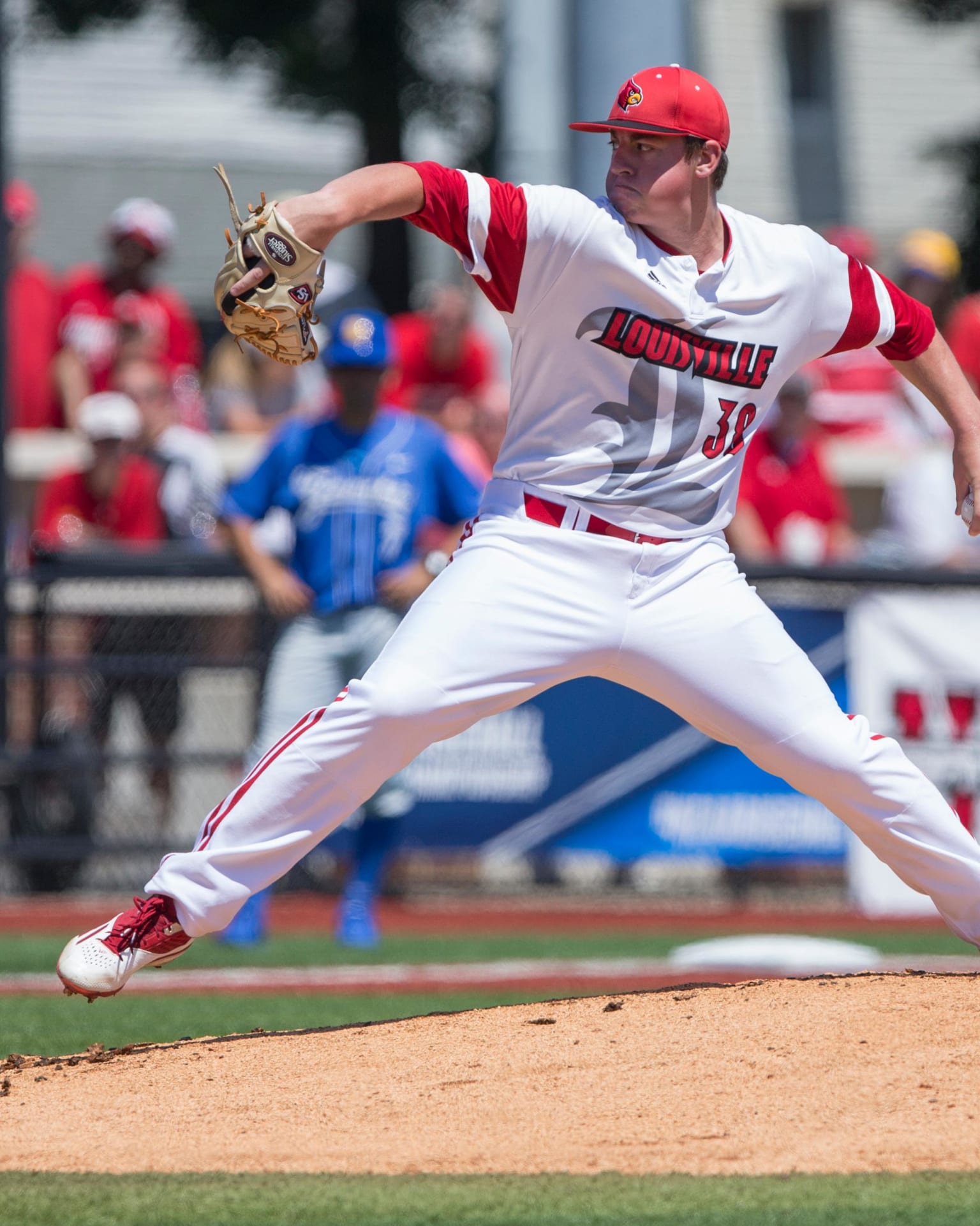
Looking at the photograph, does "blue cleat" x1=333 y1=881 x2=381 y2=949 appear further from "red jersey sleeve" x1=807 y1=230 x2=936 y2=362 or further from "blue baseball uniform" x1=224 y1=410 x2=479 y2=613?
Result: "red jersey sleeve" x1=807 y1=230 x2=936 y2=362

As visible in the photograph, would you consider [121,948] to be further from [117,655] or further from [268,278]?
[117,655]

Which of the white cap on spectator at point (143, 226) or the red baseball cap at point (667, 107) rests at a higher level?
the red baseball cap at point (667, 107)

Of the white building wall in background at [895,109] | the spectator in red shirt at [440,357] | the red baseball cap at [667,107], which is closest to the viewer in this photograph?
the red baseball cap at [667,107]

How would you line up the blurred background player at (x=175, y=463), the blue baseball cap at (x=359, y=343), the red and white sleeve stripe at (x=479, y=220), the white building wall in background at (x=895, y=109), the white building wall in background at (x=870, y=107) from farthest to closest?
1. the white building wall in background at (x=895, y=109)
2. the white building wall in background at (x=870, y=107)
3. the blurred background player at (x=175, y=463)
4. the blue baseball cap at (x=359, y=343)
5. the red and white sleeve stripe at (x=479, y=220)

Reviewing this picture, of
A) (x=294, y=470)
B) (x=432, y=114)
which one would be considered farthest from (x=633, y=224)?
(x=432, y=114)

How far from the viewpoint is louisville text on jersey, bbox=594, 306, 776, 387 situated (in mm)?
4812

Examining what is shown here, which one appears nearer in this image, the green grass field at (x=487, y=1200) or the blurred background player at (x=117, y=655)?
the green grass field at (x=487, y=1200)

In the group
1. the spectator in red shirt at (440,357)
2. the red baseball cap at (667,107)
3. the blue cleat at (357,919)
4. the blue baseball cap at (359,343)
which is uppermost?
the red baseball cap at (667,107)

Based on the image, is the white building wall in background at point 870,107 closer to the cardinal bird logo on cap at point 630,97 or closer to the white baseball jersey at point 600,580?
the cardinal bird logo on cap at point 630,97

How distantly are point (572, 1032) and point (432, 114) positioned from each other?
1811cm

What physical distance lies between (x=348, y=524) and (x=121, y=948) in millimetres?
4211

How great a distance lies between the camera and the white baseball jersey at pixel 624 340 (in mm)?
4730

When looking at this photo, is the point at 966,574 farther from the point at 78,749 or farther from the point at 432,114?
the point at 432,114

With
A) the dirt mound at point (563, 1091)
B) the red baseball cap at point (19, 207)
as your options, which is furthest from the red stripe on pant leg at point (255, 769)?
the red baseball cap at point (19, 207)
